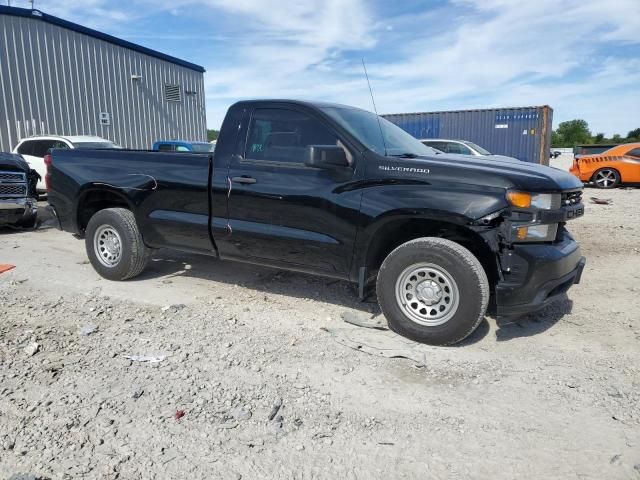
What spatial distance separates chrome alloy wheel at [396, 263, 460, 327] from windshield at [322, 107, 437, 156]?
40.4 inches

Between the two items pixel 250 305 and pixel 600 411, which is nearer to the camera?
pixel 600 411

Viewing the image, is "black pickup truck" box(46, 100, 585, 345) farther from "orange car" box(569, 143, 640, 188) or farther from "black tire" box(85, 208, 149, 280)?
"orange car" box(569, 143, 640, 188)

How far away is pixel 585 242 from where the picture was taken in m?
7.26

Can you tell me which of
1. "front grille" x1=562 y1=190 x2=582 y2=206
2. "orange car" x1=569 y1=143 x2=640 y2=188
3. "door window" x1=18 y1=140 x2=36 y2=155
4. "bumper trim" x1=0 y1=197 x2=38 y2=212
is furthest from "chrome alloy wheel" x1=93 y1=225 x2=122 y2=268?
"orange car" x1=569 y1=143 x2=640 y2=188

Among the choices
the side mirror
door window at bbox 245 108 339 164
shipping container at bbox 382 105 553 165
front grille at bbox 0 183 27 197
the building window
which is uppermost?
the building window

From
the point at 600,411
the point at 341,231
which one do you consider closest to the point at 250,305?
the point at 341,231

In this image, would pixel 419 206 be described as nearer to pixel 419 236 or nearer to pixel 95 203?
pixel 419 236

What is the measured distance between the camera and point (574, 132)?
319ft

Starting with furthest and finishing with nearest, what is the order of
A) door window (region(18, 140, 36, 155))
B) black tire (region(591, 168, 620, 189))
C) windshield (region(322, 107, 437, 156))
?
black tire (region(591, 168, 620, 189)) < door window (region(18, 140, 36, 155)) < windshield (region(322, 107, 437, 156))

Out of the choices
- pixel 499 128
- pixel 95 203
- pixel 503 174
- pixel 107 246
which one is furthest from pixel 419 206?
pixel 499 128

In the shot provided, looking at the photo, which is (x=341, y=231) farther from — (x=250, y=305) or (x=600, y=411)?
(x=600, y=411)

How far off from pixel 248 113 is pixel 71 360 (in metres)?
2.49

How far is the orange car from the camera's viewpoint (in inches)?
579

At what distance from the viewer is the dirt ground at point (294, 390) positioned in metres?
2.43
